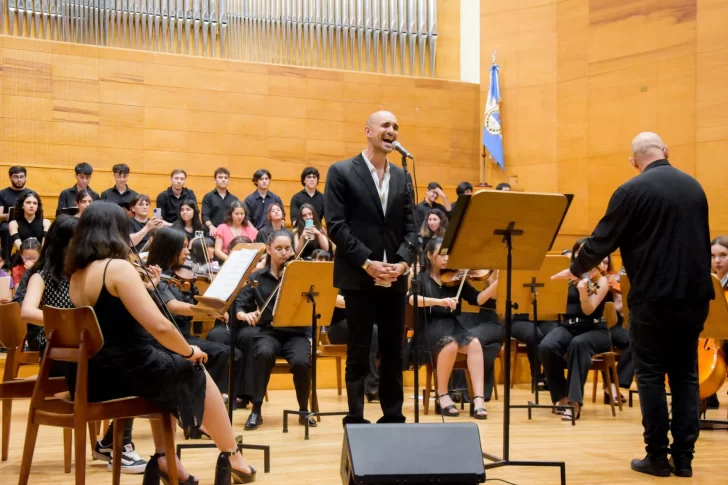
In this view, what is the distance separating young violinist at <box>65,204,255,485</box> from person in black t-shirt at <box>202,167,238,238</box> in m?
4.88

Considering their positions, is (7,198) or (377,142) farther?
(7,198)

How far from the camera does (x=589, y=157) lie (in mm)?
9266

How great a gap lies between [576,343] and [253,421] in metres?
2.16

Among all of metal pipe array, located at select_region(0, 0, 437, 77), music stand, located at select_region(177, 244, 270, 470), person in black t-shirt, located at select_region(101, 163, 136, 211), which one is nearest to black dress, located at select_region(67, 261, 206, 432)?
music stand, located at select_region(177, 244, 270, 470)

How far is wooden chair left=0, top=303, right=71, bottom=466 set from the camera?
3895mm

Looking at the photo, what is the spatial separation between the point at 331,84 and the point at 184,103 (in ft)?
5.54

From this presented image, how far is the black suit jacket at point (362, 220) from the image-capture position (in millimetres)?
3949

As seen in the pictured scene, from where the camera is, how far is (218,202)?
8.22 meters

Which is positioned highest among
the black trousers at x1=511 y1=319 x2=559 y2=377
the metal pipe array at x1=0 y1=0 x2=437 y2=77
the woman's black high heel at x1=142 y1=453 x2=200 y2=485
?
the metal pipe array at x1=0 y1=0 x2=437 y2=77

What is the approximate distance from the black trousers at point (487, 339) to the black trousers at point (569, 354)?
354 mm

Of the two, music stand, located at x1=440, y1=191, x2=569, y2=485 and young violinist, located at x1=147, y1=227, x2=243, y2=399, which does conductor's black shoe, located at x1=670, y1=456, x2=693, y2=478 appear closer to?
music stand, located at x1=440, y1=191, x2=569, y2=485

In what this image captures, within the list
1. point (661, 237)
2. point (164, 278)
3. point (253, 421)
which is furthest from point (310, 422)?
point (661, 237)

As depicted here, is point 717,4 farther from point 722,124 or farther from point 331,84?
point 331,84

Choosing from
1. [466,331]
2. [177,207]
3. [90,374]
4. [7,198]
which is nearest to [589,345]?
[466,331]
